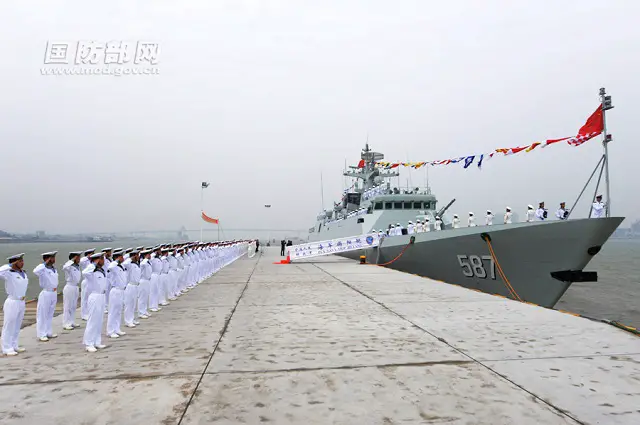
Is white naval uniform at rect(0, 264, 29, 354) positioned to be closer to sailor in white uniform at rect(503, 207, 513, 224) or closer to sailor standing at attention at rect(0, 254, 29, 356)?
sailor standing at attention at rect(0, 254, 29, 356)

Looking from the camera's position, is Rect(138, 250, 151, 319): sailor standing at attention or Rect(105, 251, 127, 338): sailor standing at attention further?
Rect(138, 250, 151, 319): sailor standing at attention

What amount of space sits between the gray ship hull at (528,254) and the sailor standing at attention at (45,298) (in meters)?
9.36

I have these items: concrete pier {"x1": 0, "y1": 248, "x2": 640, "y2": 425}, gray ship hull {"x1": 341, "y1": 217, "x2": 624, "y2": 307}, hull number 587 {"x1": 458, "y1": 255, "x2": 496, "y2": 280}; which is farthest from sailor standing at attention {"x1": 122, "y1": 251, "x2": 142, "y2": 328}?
hull number 587 {"x1": 458, "y1": 255, "x2": 496, "y2": 280}

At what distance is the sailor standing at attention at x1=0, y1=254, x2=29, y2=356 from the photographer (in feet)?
15.1

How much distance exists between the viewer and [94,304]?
4.85 meters

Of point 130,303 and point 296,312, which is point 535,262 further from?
point 130,303

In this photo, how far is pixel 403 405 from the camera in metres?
3.03

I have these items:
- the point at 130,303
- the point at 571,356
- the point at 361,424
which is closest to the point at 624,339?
the point at 571,356

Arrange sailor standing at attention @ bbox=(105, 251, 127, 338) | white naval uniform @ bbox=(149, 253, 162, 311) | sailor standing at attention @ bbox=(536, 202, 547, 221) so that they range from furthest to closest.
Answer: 1. sailor standing at attention @ bbox=(536, 202, 547, 221)
2. white naval uniform @ bbox=(149, 253, 162, 311)
3. sailor standing at attention @ bbox=(105, 251, 127, 338)

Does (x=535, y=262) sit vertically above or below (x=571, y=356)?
above

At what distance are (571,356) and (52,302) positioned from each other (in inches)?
245

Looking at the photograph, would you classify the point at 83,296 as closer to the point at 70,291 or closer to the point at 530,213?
the point at 70,291

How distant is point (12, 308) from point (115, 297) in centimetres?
113

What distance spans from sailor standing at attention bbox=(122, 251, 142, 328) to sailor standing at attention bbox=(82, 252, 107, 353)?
0.93 metres
